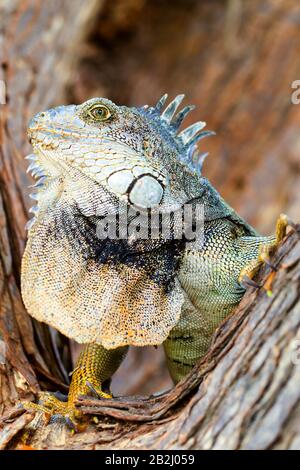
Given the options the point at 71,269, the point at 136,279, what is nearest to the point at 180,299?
the point at 136,279

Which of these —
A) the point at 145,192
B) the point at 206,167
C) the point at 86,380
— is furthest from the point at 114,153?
the point at 206,167

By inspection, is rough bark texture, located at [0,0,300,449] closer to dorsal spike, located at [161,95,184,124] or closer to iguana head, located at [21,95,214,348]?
iguana head, located at [21,95,214,348]

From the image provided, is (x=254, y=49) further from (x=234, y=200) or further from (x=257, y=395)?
(x=257, y=395)

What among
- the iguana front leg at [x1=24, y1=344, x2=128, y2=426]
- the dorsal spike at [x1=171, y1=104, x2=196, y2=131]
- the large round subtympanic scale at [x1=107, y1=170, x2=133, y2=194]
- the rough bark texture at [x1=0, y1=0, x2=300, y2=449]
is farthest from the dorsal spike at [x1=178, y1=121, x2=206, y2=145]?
the iguana front leg at [x1=24, y1=344, x2=128, y2=426]

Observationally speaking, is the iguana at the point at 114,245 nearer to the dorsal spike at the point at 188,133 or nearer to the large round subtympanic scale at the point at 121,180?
the large round subtympanic scale at the point at 121,180

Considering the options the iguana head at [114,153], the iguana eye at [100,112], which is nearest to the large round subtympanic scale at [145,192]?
the iguana head at [114,153]
